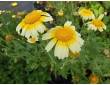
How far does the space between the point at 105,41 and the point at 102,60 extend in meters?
0.25

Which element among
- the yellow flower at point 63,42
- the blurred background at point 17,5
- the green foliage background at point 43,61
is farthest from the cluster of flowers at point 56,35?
the blurred background at point 17,5

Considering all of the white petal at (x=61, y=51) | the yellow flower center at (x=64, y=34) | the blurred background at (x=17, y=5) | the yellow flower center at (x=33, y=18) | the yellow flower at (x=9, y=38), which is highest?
the blurred background at (x=17, y=5)

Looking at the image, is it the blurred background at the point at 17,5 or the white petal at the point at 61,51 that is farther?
the blurred background at the point at 17,5

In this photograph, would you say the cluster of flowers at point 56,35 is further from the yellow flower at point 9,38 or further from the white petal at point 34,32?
the yellow flower at point 9,38

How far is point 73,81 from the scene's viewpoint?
160 cm

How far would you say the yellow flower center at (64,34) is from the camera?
123cm

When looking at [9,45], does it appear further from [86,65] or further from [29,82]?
[86,65]

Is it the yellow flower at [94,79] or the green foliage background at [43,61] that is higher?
the green foliage background at [43,61]

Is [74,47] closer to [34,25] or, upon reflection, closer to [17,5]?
[34,25]

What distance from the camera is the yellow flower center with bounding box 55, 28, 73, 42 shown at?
1.23 m

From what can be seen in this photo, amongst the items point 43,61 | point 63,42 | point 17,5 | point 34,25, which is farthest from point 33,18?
point 17,5

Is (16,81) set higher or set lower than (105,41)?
lower

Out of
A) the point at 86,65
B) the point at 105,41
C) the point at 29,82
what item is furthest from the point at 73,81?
the point at 105,41

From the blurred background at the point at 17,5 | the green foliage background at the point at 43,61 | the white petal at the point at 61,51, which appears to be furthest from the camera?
the blurred background at the point at 17,5
